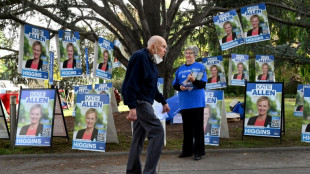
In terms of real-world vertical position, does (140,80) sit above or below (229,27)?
below

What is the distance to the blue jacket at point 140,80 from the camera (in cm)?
459

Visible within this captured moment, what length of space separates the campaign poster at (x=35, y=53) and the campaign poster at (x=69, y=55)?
38 cm

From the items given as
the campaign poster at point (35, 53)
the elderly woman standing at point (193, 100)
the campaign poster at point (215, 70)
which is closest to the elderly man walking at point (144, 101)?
the elderly woman standing at point (193, 100)

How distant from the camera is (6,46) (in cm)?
1118

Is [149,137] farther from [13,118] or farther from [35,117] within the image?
[13,118]

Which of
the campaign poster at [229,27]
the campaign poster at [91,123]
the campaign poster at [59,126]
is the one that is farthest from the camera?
the campaign poster at [229,27]

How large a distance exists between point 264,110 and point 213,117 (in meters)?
1.05

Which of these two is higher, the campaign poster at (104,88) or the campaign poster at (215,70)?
the campaign poster at (215,70)

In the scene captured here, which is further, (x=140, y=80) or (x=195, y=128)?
(x=195, y=128)

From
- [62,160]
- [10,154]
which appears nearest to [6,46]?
[10,154]

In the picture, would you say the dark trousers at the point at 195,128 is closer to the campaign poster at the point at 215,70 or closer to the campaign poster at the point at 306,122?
the campaign poster at the point at 306,122

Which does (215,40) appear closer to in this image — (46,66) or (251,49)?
(251,49)

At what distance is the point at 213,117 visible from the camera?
7.73 m

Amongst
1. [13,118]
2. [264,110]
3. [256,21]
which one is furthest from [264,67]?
[13,118]
